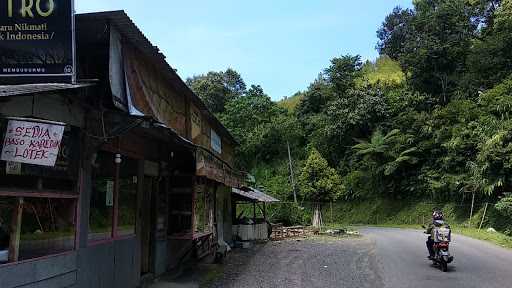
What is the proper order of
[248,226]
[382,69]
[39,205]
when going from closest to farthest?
[39,205] < [248,226] < [382,69]

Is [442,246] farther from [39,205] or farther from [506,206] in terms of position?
[506,206]

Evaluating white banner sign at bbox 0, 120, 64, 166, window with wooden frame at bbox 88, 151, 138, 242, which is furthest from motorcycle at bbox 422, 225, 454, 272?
white banner sign at bbox 0, 120, 64, 166

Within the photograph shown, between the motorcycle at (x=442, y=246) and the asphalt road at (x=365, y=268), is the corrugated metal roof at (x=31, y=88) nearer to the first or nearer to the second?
the asphalt road at (x=365, y=268)

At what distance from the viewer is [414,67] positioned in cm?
4819

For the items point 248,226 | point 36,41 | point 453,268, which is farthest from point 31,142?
point 248,226

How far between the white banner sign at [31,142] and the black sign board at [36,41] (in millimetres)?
767

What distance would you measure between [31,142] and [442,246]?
11.1m

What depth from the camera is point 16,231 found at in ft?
20.1

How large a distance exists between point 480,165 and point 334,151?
825 inches

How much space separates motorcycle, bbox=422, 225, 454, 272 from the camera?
43.8ft

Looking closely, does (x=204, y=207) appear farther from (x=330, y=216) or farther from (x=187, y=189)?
(x=330, y=216)

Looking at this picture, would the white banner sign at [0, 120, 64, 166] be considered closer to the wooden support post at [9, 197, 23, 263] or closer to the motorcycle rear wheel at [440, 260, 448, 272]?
the wooden support post at [9, 197, 23, 263]

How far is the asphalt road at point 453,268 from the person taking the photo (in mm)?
11555

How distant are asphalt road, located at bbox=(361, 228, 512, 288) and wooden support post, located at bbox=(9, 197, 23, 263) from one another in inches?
310
